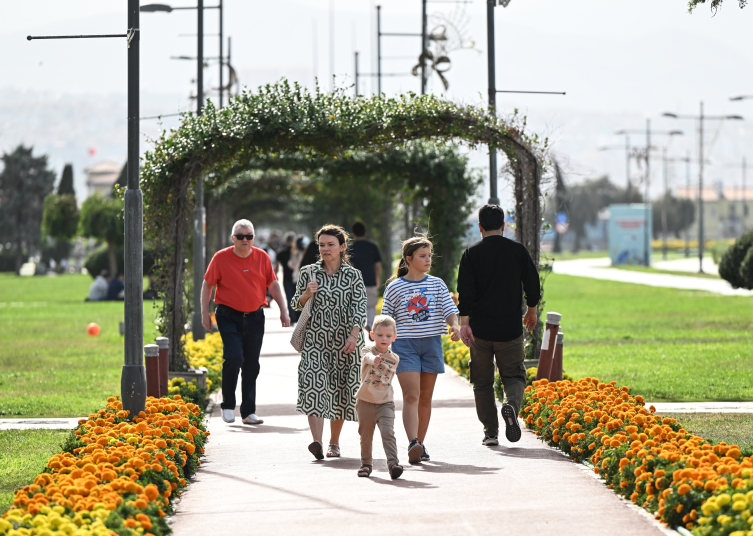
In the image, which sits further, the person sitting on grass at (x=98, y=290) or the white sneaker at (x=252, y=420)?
the person sitting on grass at (x=98, y=290)

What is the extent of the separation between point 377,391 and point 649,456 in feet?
5.87

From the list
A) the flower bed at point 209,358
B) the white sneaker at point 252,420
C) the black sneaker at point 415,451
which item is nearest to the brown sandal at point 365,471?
the black sneaker at point 415,451

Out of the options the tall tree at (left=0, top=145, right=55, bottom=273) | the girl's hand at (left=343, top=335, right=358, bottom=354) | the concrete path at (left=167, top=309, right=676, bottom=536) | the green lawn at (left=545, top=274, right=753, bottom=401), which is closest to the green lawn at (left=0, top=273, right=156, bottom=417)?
the concrete path at (left=167, top=309, right=676, bottom=536)

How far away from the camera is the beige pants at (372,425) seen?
23.5ft

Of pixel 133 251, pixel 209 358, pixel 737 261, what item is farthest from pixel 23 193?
pixel 133 251

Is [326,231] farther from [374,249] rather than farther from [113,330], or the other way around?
[113,330]

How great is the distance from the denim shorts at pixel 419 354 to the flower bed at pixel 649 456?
1.08m

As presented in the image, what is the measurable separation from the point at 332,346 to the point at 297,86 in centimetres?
494

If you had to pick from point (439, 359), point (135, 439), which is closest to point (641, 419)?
point (439, 359)

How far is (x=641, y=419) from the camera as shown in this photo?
7641 mm

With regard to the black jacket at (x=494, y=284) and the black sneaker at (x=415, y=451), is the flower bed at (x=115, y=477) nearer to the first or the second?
the black sneaker at (x=415, y=451)

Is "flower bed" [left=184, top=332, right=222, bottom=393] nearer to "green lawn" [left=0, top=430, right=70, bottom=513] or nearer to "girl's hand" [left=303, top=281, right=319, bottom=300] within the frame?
"green lawn" [left=0, top=430, right=70, bottom=513]

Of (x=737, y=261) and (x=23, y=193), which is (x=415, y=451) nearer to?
(x=737, y=261)

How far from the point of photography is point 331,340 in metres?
8.02
